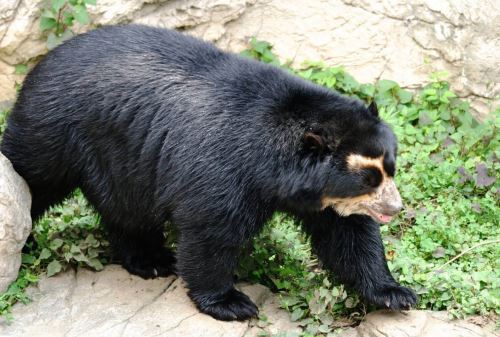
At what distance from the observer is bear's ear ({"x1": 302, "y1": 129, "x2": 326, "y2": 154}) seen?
17.6 feet

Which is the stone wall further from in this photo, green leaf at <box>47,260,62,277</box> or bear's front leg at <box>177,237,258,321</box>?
bear's front leg at <box>177,237,258,321</box>

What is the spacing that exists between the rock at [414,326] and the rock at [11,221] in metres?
2.44

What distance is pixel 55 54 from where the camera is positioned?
20.7ft

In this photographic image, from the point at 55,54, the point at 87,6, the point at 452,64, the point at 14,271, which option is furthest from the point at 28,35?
the point at 452,64

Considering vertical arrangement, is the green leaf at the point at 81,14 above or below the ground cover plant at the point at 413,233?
above

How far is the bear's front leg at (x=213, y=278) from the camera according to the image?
225 inches

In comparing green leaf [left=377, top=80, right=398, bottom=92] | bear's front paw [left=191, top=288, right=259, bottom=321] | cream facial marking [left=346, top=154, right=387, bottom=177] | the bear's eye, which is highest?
cream facial marking [left=346, top=154, right=387, bottom=177]

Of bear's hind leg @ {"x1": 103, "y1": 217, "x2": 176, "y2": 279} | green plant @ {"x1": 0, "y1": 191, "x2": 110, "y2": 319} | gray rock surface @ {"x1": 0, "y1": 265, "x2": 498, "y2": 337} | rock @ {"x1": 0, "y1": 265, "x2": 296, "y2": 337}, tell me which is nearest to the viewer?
gray rock surface @ {"x1": 0, "y1": 265, "x2": 498, "y2": 337}

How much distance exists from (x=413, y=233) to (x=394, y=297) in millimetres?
1318

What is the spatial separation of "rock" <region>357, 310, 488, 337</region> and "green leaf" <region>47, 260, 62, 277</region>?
7.41ft

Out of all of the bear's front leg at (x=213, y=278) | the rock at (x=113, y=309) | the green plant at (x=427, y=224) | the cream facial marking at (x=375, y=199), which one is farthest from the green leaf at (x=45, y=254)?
the cream facial marking at (x=375, y=199)

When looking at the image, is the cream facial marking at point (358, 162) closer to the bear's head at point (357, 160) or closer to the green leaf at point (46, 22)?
the bear's head at point (357, 160)

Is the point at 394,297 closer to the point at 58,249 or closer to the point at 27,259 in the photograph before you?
the point at 58,249

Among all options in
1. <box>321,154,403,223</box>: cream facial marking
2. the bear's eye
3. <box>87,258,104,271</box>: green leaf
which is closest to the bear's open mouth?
<box>321,154,403,223</box>: cream facial marking
